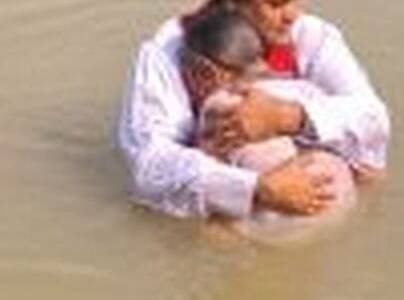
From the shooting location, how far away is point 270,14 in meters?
3.95

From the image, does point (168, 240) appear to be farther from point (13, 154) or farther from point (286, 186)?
point (13, 154)

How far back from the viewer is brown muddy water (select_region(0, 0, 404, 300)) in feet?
12.7

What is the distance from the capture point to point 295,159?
13.1 ft

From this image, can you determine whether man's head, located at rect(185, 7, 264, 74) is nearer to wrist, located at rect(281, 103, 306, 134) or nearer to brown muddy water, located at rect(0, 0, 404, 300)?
wrist, located at rect(281, 103, 306, 134)

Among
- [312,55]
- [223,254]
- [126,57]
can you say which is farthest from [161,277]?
[126,57]

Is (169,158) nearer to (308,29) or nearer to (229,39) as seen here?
(229,39)

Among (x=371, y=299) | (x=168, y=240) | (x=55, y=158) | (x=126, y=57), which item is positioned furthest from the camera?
(x=126, y=57)

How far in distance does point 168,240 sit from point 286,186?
353 mm

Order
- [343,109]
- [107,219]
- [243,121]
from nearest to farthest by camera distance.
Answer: [243,121]
[343,109]
[107,219]

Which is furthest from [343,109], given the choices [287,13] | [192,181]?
[192,181]

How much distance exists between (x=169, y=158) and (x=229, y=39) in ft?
1.06

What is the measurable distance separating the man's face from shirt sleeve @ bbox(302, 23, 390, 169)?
169 millimetres

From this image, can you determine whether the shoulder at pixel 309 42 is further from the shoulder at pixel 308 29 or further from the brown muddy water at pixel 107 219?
the brown muddy water at pixel 107 219

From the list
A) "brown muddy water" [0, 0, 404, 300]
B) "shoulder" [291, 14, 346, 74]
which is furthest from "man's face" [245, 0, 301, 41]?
"brown muddy water" [0, 0, 404, 300]
